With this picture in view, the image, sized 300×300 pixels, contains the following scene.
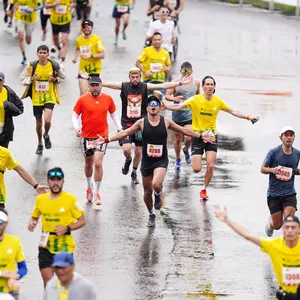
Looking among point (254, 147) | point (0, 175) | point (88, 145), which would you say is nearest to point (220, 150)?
point (254, 147)

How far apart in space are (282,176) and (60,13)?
46.3ft

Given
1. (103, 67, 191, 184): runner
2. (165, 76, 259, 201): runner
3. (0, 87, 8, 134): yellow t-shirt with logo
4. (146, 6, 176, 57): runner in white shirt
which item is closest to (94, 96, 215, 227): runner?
(0, 87, 8, 134): yellow t-shirt with logo

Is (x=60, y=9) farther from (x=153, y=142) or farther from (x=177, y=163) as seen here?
(x=153, y=142)

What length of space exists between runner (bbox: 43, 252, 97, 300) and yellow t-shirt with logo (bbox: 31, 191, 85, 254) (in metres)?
2.16

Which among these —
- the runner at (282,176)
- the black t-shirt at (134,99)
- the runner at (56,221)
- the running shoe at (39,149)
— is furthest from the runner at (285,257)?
the running shoe at (39,149)

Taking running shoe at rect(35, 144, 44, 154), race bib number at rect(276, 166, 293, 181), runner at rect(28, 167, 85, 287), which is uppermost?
runner at rect(28, 167, 85, 287)

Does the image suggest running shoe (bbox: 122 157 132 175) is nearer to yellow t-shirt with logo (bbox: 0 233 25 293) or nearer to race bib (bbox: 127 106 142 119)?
race bib (bbox: 127 106 142 119)

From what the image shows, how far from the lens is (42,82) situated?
19.9 metres

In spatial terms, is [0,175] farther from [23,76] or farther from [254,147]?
[254,147]

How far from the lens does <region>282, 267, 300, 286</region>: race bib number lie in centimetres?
1107

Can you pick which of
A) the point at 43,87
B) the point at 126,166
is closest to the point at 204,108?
the point at 126,166

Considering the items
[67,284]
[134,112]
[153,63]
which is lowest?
[153,63]

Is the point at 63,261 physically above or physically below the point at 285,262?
above

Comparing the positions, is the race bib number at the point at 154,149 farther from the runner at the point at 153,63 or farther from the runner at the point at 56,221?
the runner at the point at 153,63
